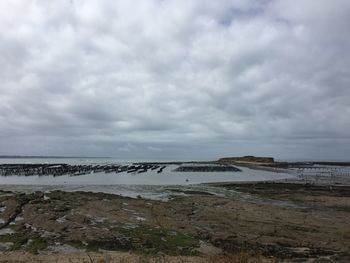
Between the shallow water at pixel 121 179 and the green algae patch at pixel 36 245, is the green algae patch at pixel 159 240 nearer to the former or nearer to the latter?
the green algae patch at pixel 36 245

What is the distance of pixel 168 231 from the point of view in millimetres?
15391

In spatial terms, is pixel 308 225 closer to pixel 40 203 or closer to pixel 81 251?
pixel 81 251

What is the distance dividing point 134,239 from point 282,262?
6.18m

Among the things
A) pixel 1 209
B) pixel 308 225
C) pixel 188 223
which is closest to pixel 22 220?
pixel 1 209

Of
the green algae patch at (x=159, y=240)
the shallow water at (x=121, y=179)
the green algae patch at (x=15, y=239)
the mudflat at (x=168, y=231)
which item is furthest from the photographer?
the shallow water at (x=121, y=179)

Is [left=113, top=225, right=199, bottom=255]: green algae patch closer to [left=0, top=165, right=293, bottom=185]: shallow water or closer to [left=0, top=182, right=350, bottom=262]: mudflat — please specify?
[left=0, top=182, right=350, bottom=262]: mudflat

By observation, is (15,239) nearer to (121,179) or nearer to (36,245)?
(36,245)

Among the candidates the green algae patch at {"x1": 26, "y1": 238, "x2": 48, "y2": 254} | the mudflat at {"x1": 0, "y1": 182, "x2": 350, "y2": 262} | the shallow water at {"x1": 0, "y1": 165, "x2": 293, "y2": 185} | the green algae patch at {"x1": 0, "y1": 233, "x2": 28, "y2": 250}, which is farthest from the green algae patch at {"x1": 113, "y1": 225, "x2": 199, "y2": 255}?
the shallow water at {"x1": 0, "y1": 165, "x2": 293, "y2": 185}

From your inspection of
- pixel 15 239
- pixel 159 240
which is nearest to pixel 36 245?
pixel 15 239

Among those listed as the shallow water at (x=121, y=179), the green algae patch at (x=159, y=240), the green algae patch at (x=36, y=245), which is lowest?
the shallow water at (x=121, y=179)

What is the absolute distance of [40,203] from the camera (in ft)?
73.6

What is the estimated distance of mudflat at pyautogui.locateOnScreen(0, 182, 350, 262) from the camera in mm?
11914

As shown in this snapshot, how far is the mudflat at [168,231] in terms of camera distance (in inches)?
469

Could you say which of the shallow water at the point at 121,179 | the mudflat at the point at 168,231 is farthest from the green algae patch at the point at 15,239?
the shallow water at the point at 121,179
